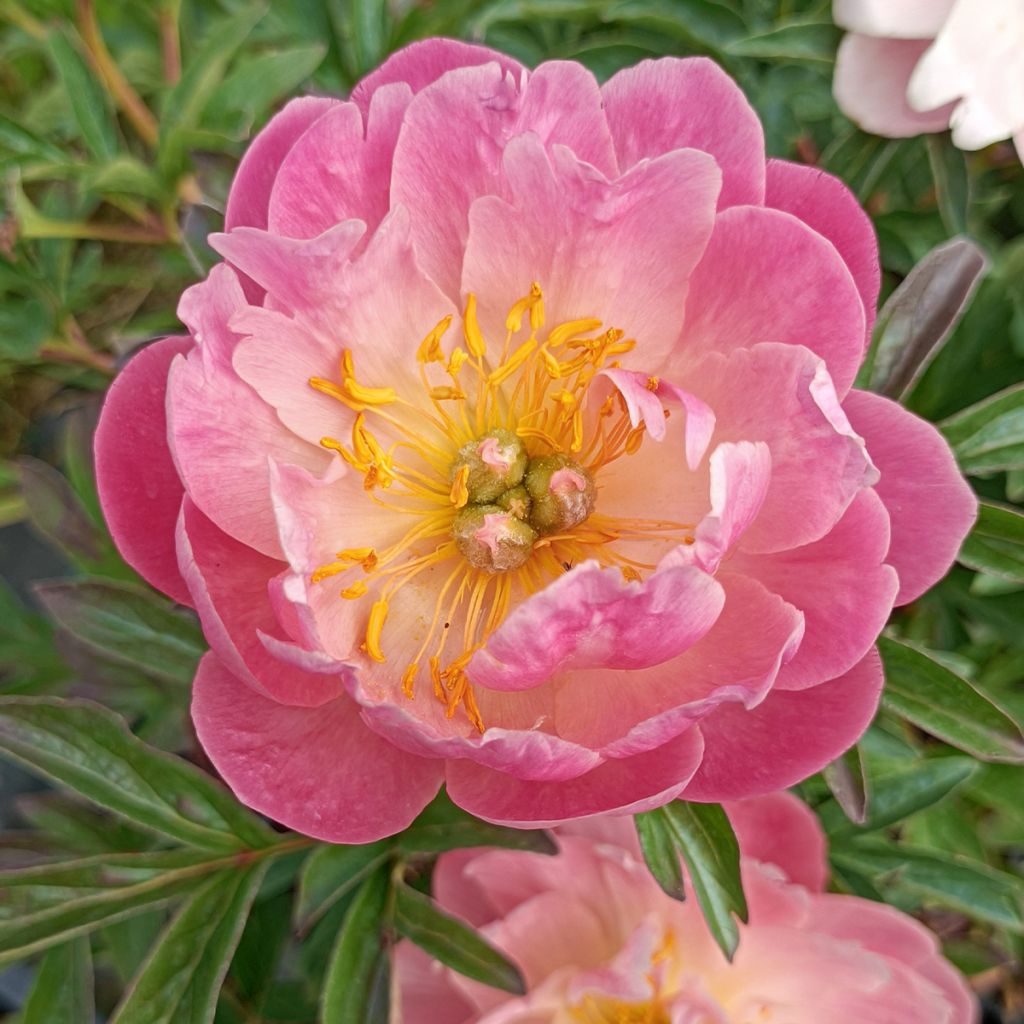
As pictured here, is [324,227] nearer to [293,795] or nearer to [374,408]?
[374,408]

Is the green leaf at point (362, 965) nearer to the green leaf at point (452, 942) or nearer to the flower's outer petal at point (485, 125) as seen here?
the green leaf at point (452, 942)

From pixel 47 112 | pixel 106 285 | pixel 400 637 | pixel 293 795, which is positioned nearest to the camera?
pixel 293 795

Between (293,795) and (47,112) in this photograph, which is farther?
(47,112)

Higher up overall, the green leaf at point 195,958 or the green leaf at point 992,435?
the green leaf at point 992,435

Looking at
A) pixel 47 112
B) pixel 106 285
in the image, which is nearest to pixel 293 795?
pixel 47 112

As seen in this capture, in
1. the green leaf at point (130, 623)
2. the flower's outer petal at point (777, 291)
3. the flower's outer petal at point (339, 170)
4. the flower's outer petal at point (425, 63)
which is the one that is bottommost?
the green leaf at point (130, 623)

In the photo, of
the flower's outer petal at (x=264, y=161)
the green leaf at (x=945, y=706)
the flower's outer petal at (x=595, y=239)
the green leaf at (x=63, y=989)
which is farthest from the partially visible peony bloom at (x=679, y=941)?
the flower's outer petal at (x=264, y=161)

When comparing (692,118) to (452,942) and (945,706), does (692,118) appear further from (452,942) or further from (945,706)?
(452,942)

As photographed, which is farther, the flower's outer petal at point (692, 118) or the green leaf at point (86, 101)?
the green leaf at point (86, 101)
